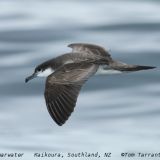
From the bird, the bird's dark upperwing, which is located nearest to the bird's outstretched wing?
the bird

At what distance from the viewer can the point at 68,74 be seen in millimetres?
9969

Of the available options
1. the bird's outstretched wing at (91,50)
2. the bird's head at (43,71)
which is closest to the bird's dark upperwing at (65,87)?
the bird's head at (43,71)

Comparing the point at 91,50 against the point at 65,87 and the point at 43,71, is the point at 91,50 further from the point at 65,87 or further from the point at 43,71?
the point at 65,87

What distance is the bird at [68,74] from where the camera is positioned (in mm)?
9500

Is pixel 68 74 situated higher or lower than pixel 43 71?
higher

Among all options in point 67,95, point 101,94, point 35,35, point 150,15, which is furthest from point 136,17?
point 67,95

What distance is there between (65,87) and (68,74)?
239 millimetres

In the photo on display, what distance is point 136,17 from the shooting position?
635 inches

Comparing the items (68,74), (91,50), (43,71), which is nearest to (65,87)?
(68,74)

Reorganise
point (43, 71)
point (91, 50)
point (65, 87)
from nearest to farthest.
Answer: point (65, 87) → point (43, 71) → point (91, 50)

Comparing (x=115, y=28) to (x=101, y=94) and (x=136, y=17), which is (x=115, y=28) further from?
(x=101, y=94)

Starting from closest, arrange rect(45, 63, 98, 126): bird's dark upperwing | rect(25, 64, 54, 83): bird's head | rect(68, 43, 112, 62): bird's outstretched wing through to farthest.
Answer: rect(45, 63, 98, 126): bird's dark upperwing, rect(25, 64, 54, 83): bird's head, rect(68, 43, 112, 62): bird's outstretched wing

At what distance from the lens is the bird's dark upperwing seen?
372 inches

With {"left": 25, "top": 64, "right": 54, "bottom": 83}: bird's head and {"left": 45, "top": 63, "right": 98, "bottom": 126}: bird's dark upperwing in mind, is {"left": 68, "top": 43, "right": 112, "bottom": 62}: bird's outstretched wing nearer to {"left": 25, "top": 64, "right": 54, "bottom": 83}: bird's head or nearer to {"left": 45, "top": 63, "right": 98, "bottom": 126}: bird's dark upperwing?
{"left": 25, "top": 64, "right": 54, "bottom": 83}: bird's head
